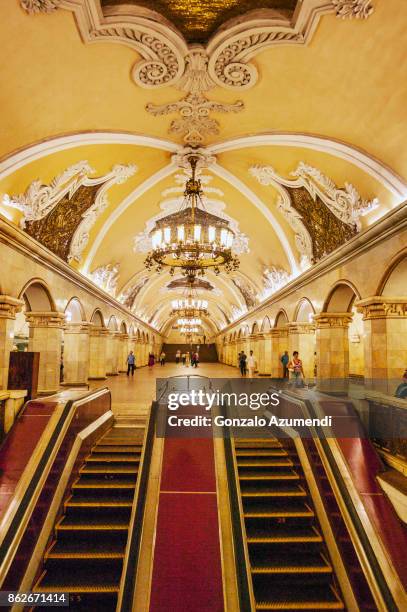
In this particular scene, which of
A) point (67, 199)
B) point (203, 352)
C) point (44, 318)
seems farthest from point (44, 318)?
point (203, 352)

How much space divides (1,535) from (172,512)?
1.83 m

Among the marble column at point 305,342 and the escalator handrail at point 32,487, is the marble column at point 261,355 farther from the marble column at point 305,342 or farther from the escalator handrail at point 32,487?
the escalator handrail at point 32,487

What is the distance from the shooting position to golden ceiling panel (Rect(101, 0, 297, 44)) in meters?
5.11

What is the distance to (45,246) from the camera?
9172 millimetres

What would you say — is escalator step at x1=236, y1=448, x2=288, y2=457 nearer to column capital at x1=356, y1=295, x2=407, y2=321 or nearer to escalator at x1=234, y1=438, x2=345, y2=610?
escalator at x1=234, y1=438, x2=345, y2=610

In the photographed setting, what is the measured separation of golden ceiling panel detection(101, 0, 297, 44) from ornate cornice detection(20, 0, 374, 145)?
7 cm

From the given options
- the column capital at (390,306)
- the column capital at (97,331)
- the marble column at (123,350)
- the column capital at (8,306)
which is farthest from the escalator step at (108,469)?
the marble column at (123,350)

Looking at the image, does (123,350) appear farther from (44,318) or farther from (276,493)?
(276,493)

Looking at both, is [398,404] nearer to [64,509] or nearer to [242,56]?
[64,509]

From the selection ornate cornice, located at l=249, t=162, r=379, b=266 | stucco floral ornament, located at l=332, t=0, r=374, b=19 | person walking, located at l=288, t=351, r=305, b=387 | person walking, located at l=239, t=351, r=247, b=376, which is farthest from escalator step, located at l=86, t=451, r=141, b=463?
person walking, located at l=239, t=351, r=247, b=376

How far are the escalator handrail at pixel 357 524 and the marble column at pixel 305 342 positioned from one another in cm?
704

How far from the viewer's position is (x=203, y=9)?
5.22m

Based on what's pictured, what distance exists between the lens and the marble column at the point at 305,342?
1293cm

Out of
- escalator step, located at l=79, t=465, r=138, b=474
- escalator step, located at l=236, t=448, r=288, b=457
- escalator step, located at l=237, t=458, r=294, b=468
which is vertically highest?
escalator step, located at l=236, t=448, r=288, b=457
